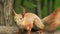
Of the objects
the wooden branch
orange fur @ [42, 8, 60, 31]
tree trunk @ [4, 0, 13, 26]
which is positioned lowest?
the wooden branch

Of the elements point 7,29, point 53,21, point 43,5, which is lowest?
point 7,29

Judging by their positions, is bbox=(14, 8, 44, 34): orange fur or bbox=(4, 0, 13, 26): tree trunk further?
bbox=(4, 0, 13, 26): tree trunk

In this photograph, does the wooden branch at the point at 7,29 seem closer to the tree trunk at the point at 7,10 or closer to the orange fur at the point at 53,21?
the tree trunk at the point at 7,10

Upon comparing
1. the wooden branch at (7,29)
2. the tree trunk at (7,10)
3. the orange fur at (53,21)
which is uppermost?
the tree trunk at (7,10)

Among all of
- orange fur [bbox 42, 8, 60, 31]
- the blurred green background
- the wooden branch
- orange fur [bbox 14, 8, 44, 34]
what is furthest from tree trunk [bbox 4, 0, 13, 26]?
the blurred green background

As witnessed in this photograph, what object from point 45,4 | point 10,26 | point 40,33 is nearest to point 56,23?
point 40,33

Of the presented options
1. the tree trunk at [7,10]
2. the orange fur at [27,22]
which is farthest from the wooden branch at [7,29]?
the orange fur at [27,22]

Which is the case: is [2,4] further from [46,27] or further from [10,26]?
[46,27]

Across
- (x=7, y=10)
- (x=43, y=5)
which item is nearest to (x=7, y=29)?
(x=7, y=10)

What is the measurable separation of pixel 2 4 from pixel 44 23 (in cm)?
72

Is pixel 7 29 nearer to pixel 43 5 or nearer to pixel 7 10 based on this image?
pixel 7 10

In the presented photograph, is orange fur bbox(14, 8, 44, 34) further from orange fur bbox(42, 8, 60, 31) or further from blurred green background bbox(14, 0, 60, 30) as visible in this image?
blurred green background bbox(14, 0, 60, 30)

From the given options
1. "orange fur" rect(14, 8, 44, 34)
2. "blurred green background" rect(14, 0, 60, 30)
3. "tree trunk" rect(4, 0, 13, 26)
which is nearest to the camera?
"orange fur" rect(14, 8, 44, 34)

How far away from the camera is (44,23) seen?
318 centimetres
